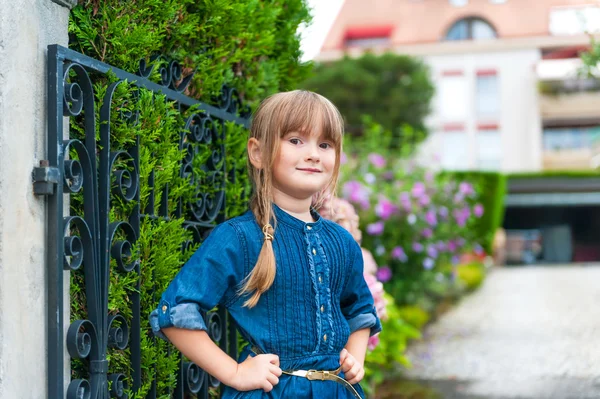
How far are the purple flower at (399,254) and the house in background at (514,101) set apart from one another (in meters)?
20.5

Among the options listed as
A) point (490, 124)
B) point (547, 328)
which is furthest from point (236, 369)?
point (490, 124)

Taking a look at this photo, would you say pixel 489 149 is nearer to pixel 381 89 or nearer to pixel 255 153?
pixel 381 89

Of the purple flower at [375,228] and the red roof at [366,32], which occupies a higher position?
the red roof at [366,32]

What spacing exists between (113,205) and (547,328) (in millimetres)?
7728

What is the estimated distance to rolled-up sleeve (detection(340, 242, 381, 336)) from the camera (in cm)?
222

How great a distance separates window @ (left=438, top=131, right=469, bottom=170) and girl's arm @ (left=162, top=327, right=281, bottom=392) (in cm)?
2869

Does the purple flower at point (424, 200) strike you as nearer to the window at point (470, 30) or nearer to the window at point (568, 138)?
the window at point (568, 138)

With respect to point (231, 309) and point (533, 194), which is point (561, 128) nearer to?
point (533, 194)

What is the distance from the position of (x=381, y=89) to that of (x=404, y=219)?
1935 centimetres

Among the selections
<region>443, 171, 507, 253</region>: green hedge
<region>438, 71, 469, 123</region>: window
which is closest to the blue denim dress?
<region>443, 171, 507, 253</region>: green hedge

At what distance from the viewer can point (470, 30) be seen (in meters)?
31.8

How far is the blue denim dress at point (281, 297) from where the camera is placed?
6.30ft

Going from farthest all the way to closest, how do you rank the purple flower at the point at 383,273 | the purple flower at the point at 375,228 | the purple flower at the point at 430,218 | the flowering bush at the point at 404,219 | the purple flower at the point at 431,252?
1. the purple flower at the point at 431,252
2. the purple flower at the point at 430,218
3. the flowering bush at the point at 404,219
4. the purple flower at the point at 383,273
5. the purple flower at the point at 375,228

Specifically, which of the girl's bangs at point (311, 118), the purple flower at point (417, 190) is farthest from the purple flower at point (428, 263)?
the girl's bangs at point (311, 118)
